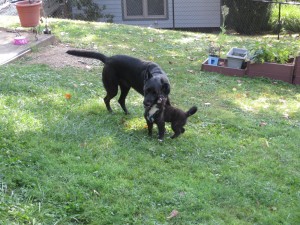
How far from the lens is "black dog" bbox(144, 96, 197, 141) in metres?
5.85

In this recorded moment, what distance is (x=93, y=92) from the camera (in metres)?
7.54

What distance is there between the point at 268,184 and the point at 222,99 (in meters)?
3.28

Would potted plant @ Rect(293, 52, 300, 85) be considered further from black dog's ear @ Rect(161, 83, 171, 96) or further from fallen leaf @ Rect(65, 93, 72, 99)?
fallen leaf @ Rect(65, 93, 72, 99)

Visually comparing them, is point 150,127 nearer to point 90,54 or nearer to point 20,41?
point 90,54

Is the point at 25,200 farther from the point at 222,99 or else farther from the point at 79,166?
the point at 222,99

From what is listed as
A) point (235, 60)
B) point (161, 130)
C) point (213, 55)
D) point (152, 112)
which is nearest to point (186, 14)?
point (213, 55)

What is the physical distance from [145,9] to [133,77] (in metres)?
12.6

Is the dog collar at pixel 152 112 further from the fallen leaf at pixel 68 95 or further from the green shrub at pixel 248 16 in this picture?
the green shrub at pixel 248 16

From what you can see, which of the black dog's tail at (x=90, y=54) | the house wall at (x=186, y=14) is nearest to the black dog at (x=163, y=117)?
the black dog's tail at (x=90, y=54)

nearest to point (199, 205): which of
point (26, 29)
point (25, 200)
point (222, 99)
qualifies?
point (25, 200)

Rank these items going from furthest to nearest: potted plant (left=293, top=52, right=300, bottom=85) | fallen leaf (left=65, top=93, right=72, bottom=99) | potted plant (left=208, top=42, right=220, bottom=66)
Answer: potted plant (left=208, top=42, right=220, bottom=66), potted plant (left=293, top=52, right=300, bottom=85), fallen leaf (left=65, top=93, right=72, bottom=99)

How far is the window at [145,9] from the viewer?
18.2 m

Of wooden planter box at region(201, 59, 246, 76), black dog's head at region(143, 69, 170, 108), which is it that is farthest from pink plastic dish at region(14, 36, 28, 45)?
black dog's head at region(143, 69, 170, 108)

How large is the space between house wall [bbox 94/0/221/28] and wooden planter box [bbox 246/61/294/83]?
8.68 meters
